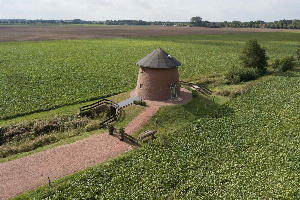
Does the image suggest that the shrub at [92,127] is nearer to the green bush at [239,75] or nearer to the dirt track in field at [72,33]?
the green bush at [239,75]

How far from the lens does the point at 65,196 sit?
45.0 ft

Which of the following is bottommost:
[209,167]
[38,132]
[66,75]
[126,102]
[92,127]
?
[38,132]

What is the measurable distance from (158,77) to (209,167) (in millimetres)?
12399

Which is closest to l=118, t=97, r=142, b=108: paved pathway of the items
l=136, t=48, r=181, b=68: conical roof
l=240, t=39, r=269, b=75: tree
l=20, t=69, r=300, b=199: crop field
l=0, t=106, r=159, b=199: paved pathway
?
l=136, t=48, r=181, b=68: conical roof

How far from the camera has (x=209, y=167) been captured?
1608 centimetres

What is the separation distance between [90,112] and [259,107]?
19.9m

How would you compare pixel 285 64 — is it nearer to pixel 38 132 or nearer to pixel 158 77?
pixel 158 77

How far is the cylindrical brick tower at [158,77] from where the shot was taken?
24.9m

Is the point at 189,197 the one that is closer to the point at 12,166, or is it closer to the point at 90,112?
the point at 12,166

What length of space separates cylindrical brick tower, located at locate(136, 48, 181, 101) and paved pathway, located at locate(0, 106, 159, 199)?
662 cm

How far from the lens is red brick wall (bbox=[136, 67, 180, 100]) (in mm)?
25203

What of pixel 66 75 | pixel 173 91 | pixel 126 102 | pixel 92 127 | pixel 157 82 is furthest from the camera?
pixel 66 75

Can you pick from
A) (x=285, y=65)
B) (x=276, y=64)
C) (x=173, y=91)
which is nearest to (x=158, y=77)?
(x=173, y=91)

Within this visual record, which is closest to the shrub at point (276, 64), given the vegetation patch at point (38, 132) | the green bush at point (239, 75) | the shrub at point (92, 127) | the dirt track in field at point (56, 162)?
the green bush at point (239, 75)
